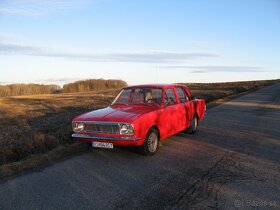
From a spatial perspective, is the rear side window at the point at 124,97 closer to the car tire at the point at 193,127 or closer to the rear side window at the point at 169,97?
the rear side window at the point at 169,97

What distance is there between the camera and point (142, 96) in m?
7.79

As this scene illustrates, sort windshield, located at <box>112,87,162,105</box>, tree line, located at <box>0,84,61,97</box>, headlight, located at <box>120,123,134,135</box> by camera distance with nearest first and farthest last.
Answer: headlight, located at <box>120,123,134,135</box> → windshield, located at <box>112,87,162,105</box> → tree line, located at <box>0,84,61,97</box>

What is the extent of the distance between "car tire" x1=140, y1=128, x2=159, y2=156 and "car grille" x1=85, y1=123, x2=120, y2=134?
2.19 ft

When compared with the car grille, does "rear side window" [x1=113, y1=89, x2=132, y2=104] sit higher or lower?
higher

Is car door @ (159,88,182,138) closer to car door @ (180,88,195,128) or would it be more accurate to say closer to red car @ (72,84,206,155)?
red car @ (72,84,206,155)

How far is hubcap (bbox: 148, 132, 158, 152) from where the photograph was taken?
6.74 m

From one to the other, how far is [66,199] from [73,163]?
1.86 m

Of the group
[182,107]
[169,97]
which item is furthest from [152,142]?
[182,107]

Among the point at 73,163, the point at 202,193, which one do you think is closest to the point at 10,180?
the point at 73,163

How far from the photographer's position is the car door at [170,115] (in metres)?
7.32

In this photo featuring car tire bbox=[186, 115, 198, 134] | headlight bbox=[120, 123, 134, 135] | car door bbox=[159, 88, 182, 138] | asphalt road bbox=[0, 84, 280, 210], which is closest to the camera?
asphalt road bbox=[0, 84, 280, 210]

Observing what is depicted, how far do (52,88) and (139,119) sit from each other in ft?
221

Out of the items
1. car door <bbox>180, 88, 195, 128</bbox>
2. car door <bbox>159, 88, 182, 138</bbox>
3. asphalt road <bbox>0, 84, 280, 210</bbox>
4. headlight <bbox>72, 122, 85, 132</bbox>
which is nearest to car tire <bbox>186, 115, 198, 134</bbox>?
car door <bbox>180, 88, 195, 128</bbox>

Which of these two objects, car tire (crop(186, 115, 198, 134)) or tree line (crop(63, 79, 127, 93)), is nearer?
car tire (crop(186, 115, 198, 134))
